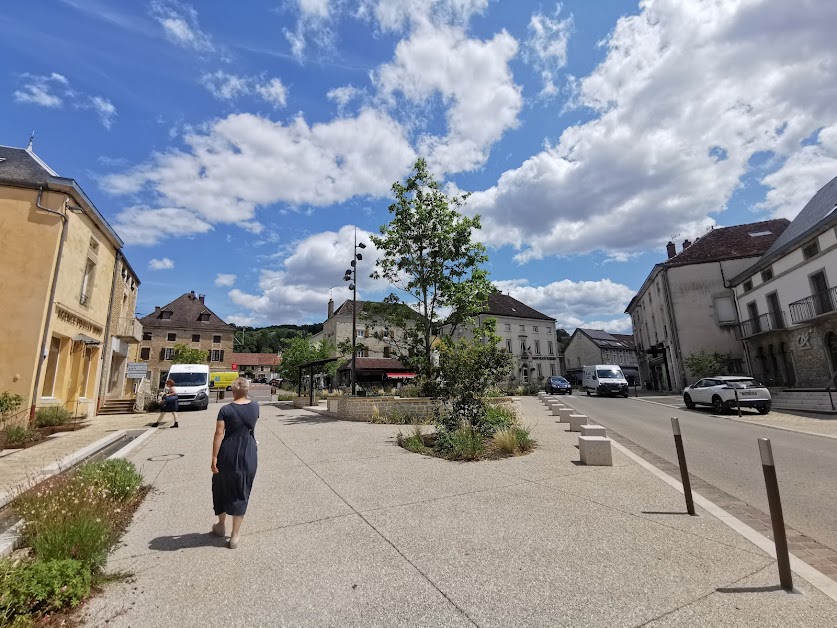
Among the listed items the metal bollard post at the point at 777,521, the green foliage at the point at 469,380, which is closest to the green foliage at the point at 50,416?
the green foliage at the point at 469,380

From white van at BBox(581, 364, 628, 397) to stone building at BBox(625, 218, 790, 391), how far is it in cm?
537

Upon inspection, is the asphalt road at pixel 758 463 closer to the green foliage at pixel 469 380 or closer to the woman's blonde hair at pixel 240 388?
the green foliage at pixel 469 380

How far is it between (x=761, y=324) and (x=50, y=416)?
35587 mm

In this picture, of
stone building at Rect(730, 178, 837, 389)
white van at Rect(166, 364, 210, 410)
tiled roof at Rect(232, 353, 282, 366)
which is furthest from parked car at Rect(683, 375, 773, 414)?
tiled roof at Rect(232, 353, 282, 366)

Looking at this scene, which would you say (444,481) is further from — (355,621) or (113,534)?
(113,534)

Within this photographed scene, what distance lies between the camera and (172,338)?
170 ft

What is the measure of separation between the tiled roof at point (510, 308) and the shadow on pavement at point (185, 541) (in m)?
49.2

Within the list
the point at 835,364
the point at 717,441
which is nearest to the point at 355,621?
the point at 717,441

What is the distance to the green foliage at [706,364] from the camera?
27.9m

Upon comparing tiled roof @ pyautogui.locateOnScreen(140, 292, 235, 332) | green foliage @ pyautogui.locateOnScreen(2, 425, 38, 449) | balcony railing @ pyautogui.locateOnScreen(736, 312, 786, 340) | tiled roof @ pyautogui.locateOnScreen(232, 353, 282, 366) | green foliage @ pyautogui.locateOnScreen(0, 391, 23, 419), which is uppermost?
tiled roof @ pyautogui.locateOnScreen(140, 292, 235, 332)

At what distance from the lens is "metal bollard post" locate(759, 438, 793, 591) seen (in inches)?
117

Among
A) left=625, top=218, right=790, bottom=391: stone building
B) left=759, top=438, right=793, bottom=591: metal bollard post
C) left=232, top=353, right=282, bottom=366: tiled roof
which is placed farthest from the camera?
left=232, top=353, right=282, bottom=366: tiled roof

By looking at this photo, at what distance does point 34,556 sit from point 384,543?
3.04m

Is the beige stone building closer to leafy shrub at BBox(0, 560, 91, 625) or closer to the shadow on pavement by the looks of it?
the shadow on pavement
